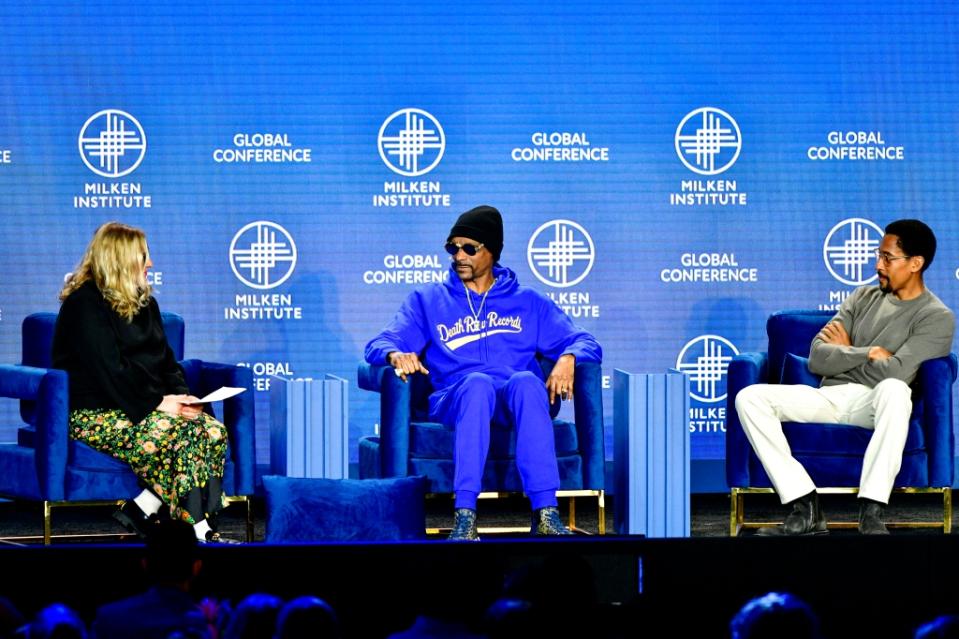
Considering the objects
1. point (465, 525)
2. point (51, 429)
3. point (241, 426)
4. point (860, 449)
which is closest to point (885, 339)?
point (860, 449)

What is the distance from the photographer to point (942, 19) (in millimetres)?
5957

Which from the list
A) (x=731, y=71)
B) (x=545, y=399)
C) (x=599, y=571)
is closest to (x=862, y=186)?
(x=731, y=71)

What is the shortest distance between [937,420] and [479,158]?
236 cm

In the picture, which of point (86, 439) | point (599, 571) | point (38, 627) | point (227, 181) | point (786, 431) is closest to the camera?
point (38, 627)

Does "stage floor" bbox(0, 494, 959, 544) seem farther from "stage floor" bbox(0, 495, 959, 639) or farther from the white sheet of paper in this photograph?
"stage floor" bbox(0, 495, 959, 639)

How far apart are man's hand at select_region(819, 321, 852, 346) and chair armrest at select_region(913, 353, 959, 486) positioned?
334mm

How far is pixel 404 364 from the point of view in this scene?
14.1 ft

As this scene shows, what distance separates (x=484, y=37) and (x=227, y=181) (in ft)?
4.24

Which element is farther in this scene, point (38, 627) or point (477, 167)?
point (477, 167)

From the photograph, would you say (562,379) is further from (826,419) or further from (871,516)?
(871,516)

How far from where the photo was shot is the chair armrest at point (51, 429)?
13.1 feet

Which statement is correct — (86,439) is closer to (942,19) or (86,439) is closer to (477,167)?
(477,167)

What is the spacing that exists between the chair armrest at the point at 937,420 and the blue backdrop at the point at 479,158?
4.97 ft

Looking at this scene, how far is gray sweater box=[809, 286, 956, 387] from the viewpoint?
445 centimetres
